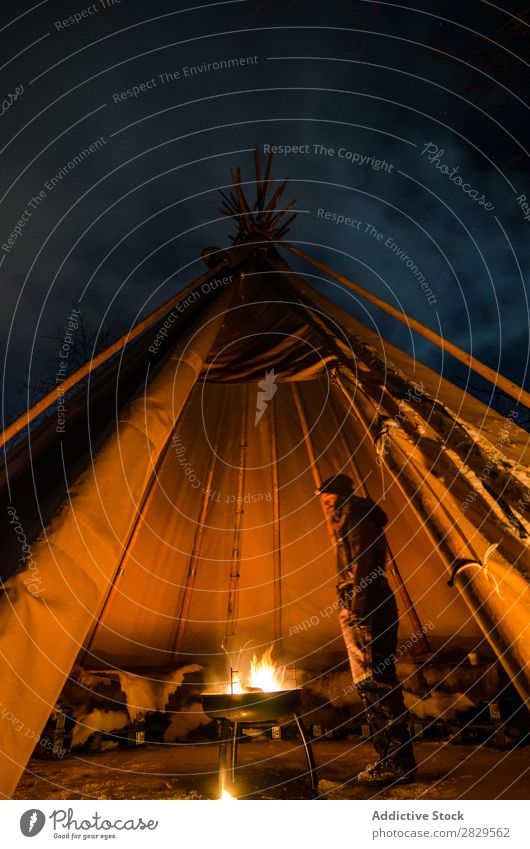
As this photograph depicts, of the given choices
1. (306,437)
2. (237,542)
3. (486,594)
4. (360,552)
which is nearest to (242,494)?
(237,542)

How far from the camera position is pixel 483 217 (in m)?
→ 3.30

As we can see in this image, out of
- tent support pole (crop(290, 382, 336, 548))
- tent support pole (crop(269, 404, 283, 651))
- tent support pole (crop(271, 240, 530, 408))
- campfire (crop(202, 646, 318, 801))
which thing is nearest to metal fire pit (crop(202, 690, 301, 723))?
campfire (crop(202, 646, 318, 801))

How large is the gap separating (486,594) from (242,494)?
3482 mm

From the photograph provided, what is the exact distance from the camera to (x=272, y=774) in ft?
8.91

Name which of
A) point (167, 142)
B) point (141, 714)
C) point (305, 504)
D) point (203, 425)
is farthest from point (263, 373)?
point (141, 714)

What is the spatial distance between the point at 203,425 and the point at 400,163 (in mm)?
3120

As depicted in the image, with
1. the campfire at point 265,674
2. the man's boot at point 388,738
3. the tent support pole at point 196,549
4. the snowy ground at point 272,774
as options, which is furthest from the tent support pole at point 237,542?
the man's boot at point 388,738

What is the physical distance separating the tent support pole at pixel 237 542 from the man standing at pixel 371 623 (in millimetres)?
1656

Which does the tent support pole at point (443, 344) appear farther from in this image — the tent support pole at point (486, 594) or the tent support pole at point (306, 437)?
the tent support pole at point (306, 437)

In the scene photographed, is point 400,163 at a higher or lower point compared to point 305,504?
higher

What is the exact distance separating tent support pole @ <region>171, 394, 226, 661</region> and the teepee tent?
0.02m

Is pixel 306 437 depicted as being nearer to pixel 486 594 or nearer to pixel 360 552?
pixel 360 552

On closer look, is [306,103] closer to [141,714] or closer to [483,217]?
[483,217]

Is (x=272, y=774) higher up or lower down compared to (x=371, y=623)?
Result: lower down
